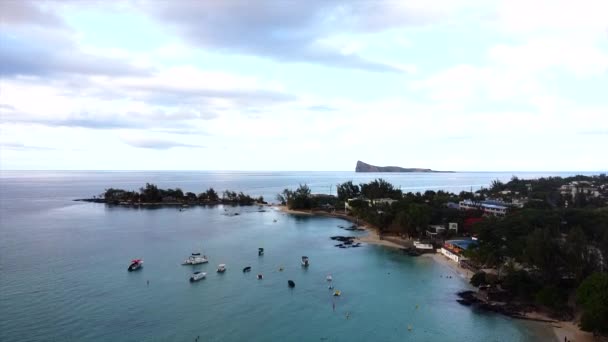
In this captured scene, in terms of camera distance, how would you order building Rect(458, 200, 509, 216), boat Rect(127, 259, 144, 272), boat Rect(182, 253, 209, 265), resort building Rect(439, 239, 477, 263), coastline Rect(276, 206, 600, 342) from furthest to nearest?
building Rect(458, 200, 509, 216) < resort building Rect(439, 239, 477, 263) < boat Rect(182, 253, 209, 265) < boat Rect(127, 259, 144, 272) < coastline Rect(276, 206, 600, 342)

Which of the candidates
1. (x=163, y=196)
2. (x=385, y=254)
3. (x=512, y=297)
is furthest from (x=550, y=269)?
(x=163, y=196)

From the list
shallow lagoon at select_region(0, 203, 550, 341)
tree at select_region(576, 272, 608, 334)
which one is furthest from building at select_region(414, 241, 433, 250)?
tree at select_region(576, 272, 608, 334)

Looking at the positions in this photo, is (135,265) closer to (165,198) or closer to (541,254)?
(541,254)

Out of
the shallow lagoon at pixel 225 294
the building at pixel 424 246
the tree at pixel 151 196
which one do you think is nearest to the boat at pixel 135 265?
the shallow lagoon at pixel 225 294

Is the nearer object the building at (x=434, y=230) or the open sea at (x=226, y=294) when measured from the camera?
the open sea at (x=226, y=294)

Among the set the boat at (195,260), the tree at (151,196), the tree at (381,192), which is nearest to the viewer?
the boat at (195,260)

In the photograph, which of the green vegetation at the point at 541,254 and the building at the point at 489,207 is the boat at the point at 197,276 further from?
the building at the point at 489,207

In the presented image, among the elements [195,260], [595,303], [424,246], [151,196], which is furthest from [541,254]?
[151,196]

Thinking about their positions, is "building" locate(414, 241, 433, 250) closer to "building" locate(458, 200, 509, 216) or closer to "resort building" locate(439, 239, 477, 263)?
"resort building" locate(439, 239, 477, 263)

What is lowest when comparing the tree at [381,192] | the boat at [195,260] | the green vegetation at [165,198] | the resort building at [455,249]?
the boat at [195,260]
